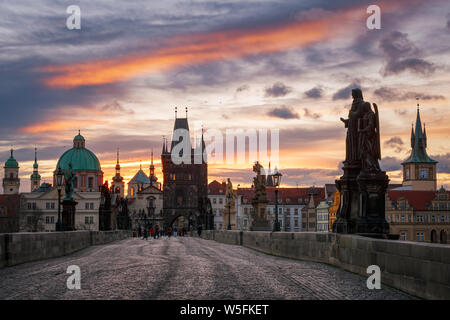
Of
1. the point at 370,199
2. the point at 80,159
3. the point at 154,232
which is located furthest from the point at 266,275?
the point at 80,159

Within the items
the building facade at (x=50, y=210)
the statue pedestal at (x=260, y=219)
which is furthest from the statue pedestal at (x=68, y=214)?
the building facade at (x=50, y=210)

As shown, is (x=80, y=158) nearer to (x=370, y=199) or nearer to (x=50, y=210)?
(x=50, y=210)

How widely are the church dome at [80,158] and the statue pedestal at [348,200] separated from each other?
165966 mm

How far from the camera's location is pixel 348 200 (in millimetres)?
18281

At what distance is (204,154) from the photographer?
185500 mm

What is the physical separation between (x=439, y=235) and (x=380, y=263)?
125 meters

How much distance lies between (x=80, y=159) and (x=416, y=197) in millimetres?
88644

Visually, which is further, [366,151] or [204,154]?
[204,154]

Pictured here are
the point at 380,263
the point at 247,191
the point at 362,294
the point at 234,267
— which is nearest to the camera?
the point at 362,294

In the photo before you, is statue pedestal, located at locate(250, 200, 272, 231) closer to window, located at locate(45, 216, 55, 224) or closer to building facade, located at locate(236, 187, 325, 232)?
building facade, located at locate(236, 187, 325, 232)

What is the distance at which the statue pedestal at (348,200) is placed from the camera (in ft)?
58.2

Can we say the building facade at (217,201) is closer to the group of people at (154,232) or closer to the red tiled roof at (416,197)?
the red tiled roof at (416,197)

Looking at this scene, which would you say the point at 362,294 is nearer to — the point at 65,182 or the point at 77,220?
the point at 65,182
